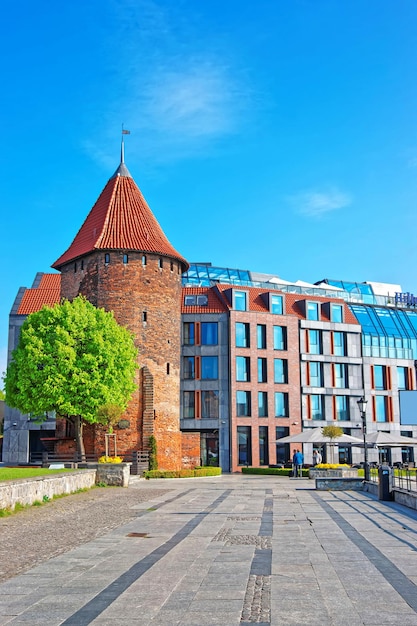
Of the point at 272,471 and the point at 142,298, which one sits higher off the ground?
the point at 142,298

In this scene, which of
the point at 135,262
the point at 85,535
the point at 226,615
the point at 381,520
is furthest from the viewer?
the point at 135,262

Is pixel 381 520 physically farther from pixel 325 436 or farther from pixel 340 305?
pixel 340 305

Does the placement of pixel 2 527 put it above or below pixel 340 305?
below

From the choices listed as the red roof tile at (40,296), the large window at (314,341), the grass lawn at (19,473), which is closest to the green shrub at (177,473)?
the grass lawn at (19,473)

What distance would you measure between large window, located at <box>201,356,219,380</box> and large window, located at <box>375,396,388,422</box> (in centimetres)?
1707

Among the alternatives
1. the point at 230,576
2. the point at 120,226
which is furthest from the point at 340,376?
the point at 230,576

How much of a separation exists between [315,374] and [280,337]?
4.99 metres

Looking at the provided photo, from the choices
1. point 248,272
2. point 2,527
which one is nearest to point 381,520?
point 2,527

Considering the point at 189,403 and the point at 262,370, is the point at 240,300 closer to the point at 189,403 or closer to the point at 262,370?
the point at 262,370

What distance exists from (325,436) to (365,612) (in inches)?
1363

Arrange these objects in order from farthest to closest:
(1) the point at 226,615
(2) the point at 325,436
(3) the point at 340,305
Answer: (3) the point at 340,305 < (2) the point at 325,436 < (1) the point at 226,615

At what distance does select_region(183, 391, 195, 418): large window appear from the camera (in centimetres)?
5762

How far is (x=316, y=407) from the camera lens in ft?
204

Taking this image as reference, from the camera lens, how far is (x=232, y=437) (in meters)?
56.8
